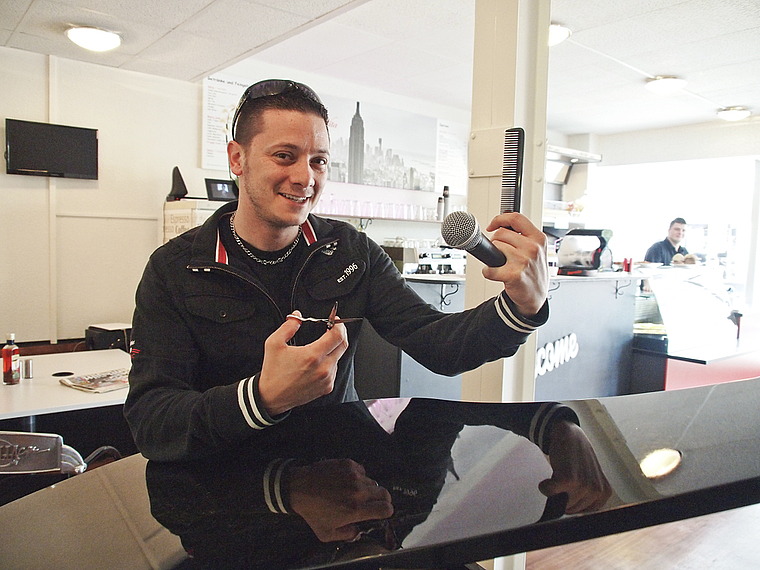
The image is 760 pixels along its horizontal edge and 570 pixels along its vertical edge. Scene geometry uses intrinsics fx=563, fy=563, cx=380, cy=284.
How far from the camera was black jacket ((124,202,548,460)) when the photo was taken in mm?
975

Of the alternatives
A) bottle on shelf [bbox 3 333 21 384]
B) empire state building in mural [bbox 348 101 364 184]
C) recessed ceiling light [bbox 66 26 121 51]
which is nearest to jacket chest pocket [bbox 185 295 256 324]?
bottle on shelf [bbox 3 333 21 384]

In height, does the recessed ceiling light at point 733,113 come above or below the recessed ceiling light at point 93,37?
above

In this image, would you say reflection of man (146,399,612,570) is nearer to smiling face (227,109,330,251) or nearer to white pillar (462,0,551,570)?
smiling face (227,109,330,251)

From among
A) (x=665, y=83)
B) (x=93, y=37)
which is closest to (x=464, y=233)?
(x=93, y=37)

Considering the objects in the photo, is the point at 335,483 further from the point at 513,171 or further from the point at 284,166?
the point at 513,171

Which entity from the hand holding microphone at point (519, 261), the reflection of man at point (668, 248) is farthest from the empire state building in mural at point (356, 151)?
the hand holding microphone at point (519, 261)

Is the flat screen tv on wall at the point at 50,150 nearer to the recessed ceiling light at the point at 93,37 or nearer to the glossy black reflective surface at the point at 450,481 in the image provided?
the recessed ceiling light at the point at 93,37

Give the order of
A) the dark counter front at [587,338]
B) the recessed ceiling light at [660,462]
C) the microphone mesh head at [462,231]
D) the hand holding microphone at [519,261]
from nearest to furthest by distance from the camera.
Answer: the recessed ceiling light at [660,462]
the microphone mesh head at [462,231]
the hand holding microphone at [519,261]
the dark counter front at [587,338]

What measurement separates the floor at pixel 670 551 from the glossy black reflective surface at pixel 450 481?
1476mm

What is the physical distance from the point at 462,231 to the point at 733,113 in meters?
7.64

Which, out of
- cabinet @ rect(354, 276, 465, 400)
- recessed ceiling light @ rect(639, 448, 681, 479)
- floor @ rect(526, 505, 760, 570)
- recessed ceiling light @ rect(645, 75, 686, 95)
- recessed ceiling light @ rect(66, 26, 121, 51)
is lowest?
floor @ rect(526, 505, 760, 570)

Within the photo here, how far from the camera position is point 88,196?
4.84 m

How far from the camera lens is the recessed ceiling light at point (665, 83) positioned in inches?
223

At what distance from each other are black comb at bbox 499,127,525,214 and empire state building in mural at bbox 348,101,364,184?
4855 millimetres
